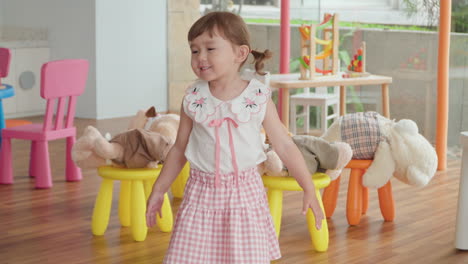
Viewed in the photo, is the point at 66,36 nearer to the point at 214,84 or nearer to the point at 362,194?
the point at 362,194

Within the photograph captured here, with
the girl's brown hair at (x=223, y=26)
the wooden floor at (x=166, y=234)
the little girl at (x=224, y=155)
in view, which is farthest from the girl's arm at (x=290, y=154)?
the wooden floor at (x=166, y=234)

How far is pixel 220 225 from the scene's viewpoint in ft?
7.48

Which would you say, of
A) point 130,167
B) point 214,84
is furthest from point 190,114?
point 130,167

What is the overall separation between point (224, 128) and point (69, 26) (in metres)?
5.24

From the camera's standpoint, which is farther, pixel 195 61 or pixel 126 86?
pixel 126 86

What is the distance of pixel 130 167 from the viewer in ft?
11.5

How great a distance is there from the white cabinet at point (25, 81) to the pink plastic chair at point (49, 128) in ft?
8.38

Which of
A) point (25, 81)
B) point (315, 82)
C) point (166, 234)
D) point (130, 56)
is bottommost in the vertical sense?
point (166, 234)

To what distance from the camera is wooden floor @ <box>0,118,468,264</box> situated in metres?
3.35

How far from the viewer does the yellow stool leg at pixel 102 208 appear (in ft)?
11.7

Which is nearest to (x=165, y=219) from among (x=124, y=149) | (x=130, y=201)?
(x=130, y=201)

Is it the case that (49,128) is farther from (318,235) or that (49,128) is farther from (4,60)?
(318,235)

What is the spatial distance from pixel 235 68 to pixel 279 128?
21 centimetres

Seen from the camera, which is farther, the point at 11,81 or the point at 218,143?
the point at 11,81
